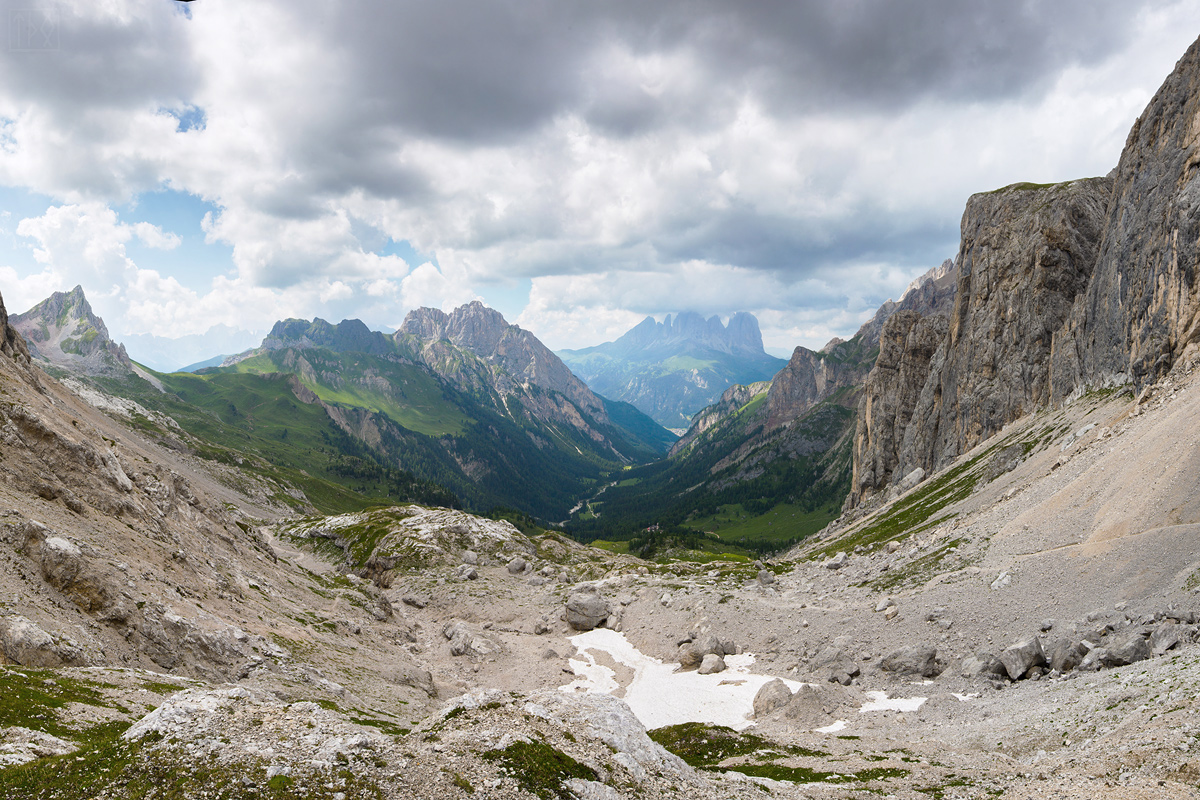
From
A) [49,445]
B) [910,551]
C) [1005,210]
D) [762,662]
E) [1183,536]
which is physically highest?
[1005,210]

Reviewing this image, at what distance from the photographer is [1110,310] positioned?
3280 inches

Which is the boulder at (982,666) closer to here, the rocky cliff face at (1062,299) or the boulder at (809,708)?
the boulder at (809,708)

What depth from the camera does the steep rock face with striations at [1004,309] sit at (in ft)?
338

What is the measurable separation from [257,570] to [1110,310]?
4812 inches

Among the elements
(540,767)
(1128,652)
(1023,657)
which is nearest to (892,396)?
(1023,657)

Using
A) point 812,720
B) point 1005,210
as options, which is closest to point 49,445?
point 812,720

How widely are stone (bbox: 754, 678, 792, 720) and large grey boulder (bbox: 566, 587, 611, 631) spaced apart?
30.9m

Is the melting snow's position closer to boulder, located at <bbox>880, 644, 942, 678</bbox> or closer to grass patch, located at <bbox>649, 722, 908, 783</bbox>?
grass patch, located at <bbox>649, 722, 908, 783</bbox>

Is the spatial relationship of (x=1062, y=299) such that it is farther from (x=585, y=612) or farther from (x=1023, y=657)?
(x=585, y=612)

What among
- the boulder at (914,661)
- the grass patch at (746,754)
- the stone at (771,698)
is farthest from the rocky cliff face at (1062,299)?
the grass patch at (746,754)

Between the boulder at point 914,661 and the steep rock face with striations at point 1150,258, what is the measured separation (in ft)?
171

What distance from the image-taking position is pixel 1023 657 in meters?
38.4

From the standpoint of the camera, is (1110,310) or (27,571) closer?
(27,571)

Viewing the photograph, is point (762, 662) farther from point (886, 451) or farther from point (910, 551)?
point (886, 451)
